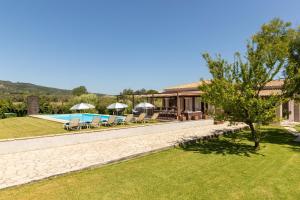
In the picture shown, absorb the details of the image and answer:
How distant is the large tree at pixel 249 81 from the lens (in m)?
9.57

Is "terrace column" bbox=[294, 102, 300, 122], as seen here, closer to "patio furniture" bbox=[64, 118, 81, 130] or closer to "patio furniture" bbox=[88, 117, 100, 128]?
"patio furniture" bbox=[88, 117, 100, 128]

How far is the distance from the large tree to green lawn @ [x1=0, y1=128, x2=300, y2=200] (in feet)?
7.00

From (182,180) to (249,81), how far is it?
6.35 meters

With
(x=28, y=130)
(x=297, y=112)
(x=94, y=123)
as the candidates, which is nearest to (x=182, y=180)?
(x=94, y=123)

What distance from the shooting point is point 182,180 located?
6363mm

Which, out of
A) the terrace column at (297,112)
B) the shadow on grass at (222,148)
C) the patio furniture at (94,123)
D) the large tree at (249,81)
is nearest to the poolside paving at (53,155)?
the shadow on grass at (222,148)

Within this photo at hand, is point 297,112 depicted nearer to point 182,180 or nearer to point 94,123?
point 94,123

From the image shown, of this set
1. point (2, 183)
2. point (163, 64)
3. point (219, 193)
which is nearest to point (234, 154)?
point (219, 193)

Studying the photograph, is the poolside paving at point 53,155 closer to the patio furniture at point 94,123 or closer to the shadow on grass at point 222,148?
the shadow on grass at point 222,148

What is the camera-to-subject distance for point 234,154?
956 centimetres

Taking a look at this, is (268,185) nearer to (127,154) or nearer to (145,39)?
(127,154)

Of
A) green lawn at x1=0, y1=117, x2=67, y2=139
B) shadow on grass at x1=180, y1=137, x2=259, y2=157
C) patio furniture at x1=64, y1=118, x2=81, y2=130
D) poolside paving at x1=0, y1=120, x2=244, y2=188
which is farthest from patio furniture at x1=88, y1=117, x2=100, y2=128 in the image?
shadow on grass at x1=180, y1=137, x2=259, y2=157

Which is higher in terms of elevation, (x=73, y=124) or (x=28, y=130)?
(x=73, y=124)

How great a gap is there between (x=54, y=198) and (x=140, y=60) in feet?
148
